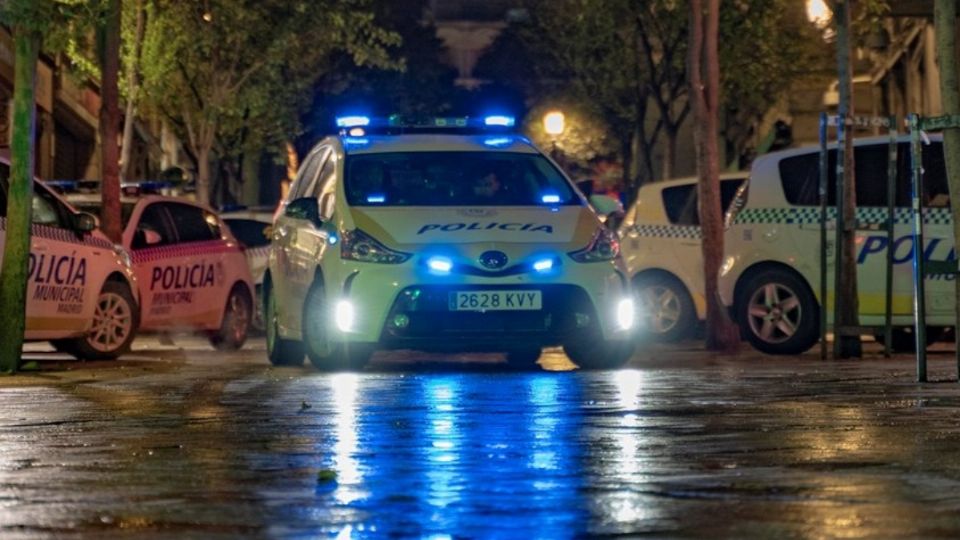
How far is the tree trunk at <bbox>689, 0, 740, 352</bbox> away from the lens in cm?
2133

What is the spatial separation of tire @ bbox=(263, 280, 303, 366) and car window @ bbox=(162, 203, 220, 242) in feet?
16.6

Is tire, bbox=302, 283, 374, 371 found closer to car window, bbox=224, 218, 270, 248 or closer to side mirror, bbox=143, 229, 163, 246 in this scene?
side mirror, bbox=143, 229, 163, 246

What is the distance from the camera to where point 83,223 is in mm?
18281

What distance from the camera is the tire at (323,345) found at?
15.2 meters

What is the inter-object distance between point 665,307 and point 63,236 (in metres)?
6.93

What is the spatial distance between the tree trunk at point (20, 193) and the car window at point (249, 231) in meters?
11.4

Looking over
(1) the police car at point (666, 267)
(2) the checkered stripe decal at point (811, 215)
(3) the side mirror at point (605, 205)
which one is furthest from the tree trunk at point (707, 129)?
(3) the side mirror at point (605, 205)

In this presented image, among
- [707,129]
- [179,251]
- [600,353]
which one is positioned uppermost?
[707,129]

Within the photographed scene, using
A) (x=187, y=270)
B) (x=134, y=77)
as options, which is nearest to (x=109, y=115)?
(x=187, y=270)

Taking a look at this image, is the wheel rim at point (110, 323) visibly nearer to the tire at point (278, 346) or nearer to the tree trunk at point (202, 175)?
the tire at point (278, 346)

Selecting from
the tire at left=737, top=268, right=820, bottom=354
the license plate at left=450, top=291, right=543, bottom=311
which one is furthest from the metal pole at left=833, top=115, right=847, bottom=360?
the license plate at left=450, top=291, right=543, bottom=311

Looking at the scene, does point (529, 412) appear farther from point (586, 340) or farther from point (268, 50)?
point (268, 50)

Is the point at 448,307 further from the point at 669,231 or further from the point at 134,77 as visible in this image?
the point at 134,77

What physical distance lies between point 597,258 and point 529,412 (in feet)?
13.2
